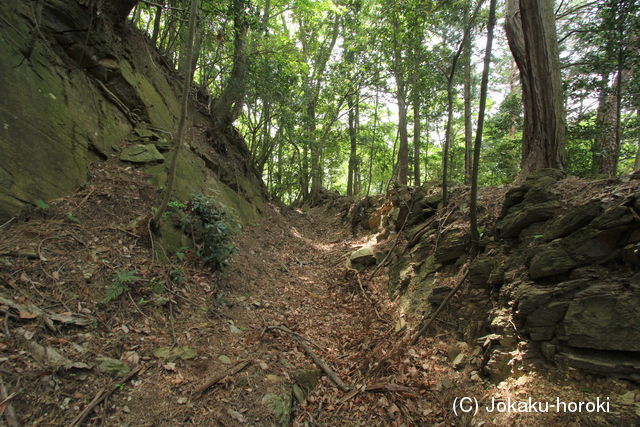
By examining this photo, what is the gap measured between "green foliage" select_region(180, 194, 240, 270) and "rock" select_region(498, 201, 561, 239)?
4917 mm

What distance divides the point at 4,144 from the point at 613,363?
7764 mm

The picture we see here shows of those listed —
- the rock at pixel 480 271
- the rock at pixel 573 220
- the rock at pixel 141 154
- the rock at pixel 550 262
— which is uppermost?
the rock at pixel 141 154

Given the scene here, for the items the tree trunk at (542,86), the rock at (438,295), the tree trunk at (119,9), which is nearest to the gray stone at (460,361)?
the rock at (438,295)

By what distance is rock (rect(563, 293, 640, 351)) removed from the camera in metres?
2.91

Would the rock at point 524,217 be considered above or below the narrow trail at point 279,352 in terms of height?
above

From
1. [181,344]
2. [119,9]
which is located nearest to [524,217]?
[181,344]

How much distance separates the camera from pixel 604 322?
307cm

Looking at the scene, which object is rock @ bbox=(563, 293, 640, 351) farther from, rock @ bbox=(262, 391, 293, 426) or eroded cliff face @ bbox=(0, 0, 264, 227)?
eroded cliff face @ bbox=(0, 0, 264, 227)

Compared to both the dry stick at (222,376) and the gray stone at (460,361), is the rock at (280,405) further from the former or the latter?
the gray stone at (460,361)

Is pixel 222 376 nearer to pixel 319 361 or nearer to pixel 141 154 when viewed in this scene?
pixel 319 361

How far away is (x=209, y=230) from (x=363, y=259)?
4.26 metres

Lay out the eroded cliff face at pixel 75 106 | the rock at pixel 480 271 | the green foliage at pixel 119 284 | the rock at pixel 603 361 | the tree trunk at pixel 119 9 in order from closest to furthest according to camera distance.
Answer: the rock at pixel 603 361, the green foliage at pixel 119 284, the eroded cliff face at pixel 75 106, the rock at pixel 480 271, the tree trunk at pixel 119 9

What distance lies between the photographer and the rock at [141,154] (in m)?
6.11

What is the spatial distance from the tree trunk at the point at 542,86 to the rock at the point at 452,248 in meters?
1.89
